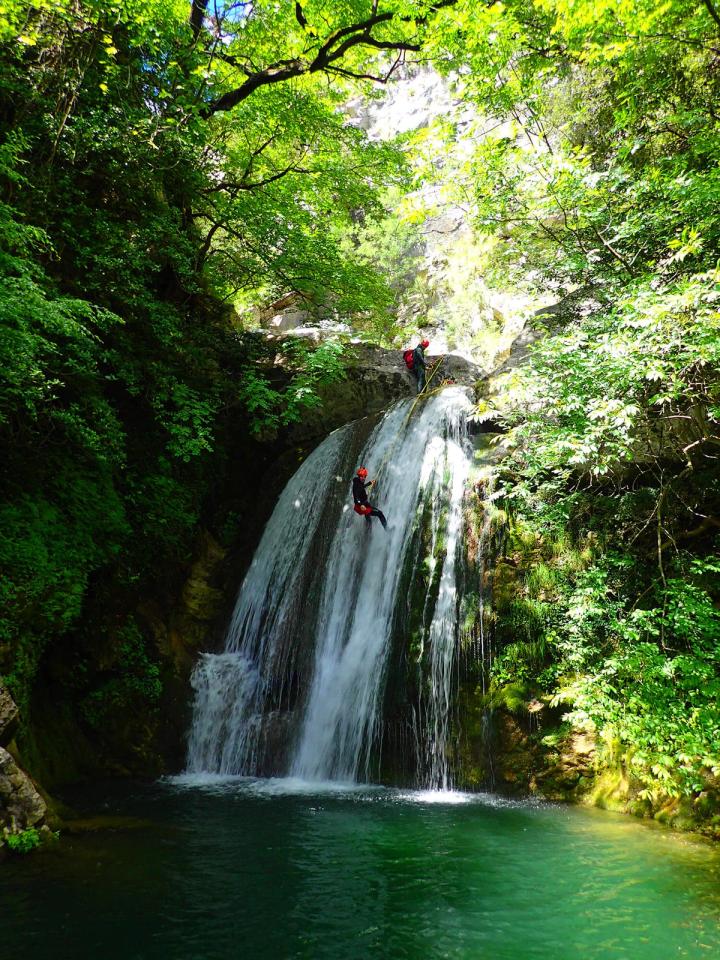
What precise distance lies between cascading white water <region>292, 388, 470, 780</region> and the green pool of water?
204 centimetres

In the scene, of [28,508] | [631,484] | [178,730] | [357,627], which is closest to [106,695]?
[178,730]

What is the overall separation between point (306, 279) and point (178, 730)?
887 cm

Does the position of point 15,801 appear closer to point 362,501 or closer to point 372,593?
point 372,593

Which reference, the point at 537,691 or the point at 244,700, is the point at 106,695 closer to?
the point at 244,700

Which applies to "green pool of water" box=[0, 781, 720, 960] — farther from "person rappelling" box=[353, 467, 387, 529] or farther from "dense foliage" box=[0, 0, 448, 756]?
"person rappelling" box=[353, 467, 387, 529]

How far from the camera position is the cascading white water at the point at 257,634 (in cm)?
911

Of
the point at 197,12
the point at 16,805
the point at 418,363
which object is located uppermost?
the point at 197,12

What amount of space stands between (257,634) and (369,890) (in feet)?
21.0

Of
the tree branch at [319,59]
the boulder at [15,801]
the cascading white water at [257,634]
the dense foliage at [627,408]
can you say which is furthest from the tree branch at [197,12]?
the boulder at [15,801]

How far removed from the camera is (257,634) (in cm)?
1045

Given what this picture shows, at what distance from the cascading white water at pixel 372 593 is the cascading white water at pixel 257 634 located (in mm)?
866

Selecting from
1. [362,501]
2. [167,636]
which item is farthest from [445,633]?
[167,636]

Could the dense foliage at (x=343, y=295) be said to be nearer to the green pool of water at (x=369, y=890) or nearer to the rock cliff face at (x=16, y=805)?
the green pool of water at (x=369, y=890)

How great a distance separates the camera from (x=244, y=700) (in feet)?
31.3
